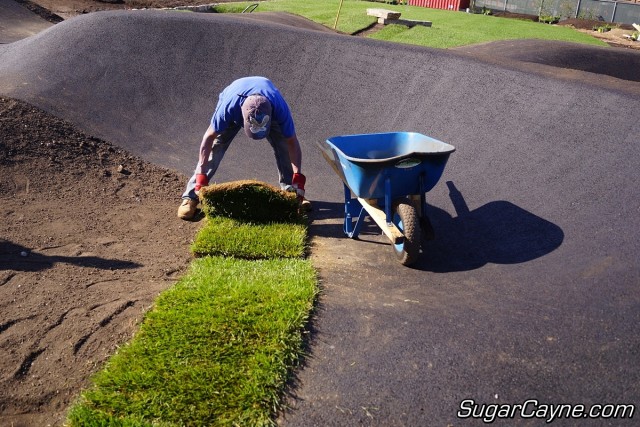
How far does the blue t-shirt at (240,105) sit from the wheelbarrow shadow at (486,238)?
185cm

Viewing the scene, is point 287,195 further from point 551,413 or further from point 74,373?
point 551,413

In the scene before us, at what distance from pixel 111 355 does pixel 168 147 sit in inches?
179

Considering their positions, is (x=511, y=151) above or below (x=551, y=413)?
above

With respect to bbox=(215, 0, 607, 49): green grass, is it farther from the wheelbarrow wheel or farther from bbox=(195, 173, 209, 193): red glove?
the wheelbarrow wheel

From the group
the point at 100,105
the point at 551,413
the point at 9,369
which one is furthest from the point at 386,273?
the point at 100,105

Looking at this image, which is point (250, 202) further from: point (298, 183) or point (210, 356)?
A: point (210, 356)

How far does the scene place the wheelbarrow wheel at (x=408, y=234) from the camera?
5.45 meters

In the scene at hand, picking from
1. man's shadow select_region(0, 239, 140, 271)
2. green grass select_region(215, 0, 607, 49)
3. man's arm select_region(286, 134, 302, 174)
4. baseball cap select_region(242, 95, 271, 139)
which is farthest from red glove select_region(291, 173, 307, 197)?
green grass select_region(215, 0, 607, 49)

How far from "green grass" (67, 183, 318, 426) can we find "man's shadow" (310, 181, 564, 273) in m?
1.21

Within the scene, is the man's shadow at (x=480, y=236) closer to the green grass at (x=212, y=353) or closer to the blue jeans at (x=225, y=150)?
the blue jeans at (x=225, y=150)

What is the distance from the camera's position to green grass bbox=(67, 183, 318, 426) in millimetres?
3867

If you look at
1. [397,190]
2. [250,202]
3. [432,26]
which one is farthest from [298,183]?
Result: [432,26]

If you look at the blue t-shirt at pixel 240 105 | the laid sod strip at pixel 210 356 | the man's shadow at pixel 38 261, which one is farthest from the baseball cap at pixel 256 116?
the man's shadow at pixel 38 261

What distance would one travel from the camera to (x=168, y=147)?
8555mm
